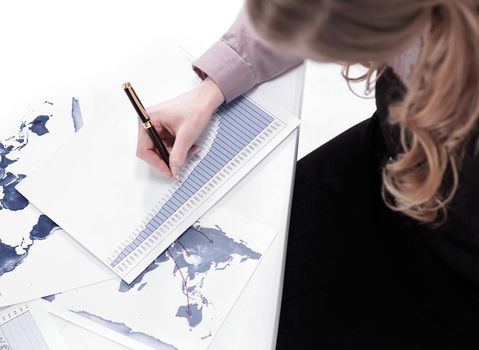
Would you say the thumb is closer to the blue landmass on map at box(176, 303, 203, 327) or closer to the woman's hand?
the woman's hand

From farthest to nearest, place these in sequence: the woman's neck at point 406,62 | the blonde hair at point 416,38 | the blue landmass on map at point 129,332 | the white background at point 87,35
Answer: the white background at point 87,35
the blue landmass on map at point 129,332
the woman's neck at point 406,62
the blonde hair at point 416,38

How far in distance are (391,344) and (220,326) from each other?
0.27 meters

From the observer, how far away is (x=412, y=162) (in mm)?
562

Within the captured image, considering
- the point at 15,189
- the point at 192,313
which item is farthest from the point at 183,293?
the point at 15,189

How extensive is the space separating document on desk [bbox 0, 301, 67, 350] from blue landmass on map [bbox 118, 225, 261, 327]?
0.31ft

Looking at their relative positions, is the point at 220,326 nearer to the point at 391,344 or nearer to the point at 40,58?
the point at 391,344

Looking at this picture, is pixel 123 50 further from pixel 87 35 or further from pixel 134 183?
pixel 134 183

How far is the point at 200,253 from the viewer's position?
0.69 metres

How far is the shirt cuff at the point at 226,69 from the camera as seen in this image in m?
0.72

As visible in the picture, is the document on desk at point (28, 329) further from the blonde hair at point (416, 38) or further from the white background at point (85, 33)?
the blonde hair at point (416, 38)

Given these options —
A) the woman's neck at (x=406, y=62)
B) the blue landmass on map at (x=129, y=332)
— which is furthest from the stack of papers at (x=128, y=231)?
the woman's neck at (x=406, y=62)

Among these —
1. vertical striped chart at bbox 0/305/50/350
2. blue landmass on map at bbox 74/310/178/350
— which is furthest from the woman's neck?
vertical striped chart at bbox 0/305/50/350

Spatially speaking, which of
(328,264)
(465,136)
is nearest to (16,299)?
(328,264)

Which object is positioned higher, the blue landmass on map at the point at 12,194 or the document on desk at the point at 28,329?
the blue landmass on map at the point at 12,194
